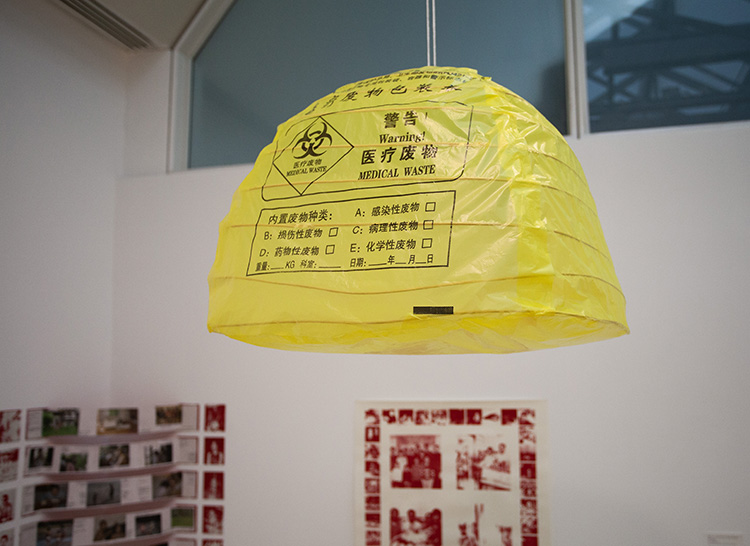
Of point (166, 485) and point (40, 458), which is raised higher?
point (40, 458)

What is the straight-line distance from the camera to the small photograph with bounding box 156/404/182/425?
2.97 meters

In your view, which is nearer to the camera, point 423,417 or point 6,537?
point 6,537

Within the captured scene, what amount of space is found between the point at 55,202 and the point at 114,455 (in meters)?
1.25

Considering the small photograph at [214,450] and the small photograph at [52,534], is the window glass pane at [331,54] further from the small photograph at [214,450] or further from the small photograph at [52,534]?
the small photograph at [52,534]

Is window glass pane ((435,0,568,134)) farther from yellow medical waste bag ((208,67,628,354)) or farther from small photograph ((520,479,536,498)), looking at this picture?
yellow medical waste bag ((208,67,628,354))

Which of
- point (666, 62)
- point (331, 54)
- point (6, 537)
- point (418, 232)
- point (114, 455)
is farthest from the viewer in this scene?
point (331, 54)

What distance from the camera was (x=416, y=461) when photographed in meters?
2.80

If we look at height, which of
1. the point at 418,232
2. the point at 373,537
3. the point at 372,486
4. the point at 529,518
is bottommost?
the point at 373,537

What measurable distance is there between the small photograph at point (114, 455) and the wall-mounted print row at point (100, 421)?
82 millimetres

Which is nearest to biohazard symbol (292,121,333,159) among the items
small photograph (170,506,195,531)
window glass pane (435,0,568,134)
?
window glass pane (435,0,568,134)

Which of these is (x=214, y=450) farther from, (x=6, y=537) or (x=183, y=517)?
(x=6, y=537)

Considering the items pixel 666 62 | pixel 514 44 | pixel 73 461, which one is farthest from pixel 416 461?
pixel 666 62

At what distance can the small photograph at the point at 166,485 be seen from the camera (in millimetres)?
2938

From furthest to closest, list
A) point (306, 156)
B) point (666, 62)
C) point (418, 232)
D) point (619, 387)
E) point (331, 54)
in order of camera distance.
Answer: point (331, 54) → point (666, 62) → point (619, 387) → point (306, 156) → point (418, 232)
